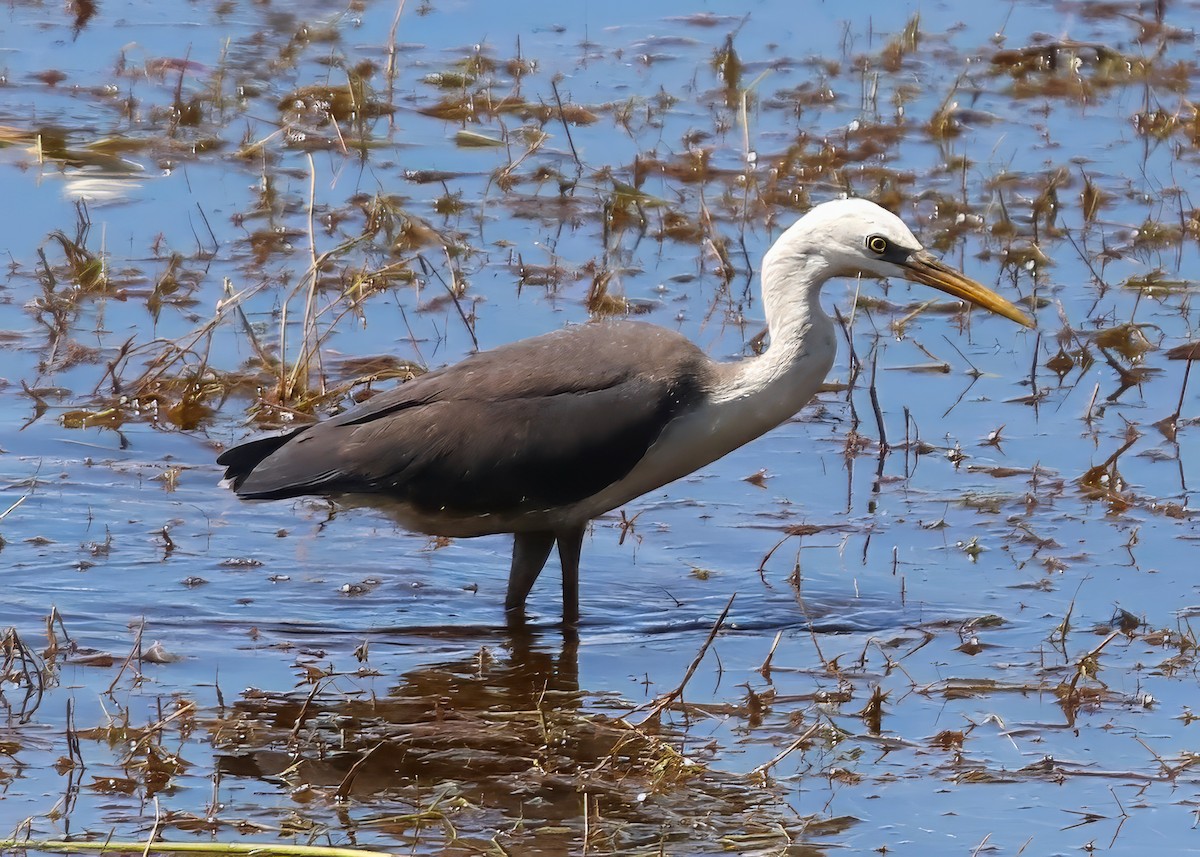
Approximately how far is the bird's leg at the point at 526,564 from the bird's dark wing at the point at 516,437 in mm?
263

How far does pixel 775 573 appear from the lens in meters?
6.71

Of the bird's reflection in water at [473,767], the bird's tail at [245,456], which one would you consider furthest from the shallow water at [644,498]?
the bird's tail at [245,456]

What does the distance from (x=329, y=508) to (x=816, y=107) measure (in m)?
5.07

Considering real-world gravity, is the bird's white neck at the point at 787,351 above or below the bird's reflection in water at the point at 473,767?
above

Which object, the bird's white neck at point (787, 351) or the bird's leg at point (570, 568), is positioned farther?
the bird's leg at point (570, 568)

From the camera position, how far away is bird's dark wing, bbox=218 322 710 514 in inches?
239

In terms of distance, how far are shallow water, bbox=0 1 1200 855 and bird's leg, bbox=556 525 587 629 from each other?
0.33ft

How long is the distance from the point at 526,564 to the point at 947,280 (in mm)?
1523

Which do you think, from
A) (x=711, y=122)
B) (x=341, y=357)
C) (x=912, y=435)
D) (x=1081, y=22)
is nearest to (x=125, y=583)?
(x=341, y=357)

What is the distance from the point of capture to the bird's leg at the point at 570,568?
20.6ft

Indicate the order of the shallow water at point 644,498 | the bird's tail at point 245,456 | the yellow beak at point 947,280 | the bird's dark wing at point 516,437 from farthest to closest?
the yellow beak at point 947,280
the bird's tail at point 245,456
the bird's dark wing at point 516,437
the shallow water at point 644,498

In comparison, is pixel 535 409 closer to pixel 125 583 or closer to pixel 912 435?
pixel 125 583

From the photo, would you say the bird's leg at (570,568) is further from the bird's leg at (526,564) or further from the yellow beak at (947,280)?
the yellow beak at (947,280)

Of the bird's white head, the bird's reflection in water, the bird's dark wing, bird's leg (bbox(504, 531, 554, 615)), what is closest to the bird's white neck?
the bird's white head
